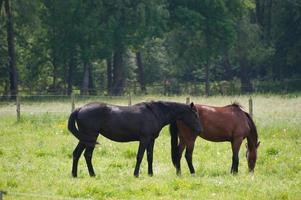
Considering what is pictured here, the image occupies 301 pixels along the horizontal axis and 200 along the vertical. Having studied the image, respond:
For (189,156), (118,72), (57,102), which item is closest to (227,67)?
(118,72)

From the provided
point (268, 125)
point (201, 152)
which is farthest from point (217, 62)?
point (201, 152)

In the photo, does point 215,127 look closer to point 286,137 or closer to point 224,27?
point 286,137

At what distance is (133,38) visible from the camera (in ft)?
172

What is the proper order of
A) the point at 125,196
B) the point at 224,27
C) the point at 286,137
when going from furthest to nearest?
the point at 224,27 → the point at 286,137 → the point at 125,196

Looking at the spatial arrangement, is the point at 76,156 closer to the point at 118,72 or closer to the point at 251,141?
the point at 251,141

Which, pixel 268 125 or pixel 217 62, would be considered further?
pixel 217 62

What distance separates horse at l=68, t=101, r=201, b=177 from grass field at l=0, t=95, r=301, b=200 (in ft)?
1.77

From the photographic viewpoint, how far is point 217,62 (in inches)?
2931

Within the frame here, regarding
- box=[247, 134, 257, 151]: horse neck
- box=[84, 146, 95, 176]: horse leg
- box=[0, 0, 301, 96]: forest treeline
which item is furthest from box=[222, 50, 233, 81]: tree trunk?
box=[84, 146, 95, 176]: horse leg

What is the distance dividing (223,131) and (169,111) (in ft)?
5.28

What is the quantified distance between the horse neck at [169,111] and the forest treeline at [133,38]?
34406 millimetres

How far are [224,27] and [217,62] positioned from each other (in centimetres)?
1827

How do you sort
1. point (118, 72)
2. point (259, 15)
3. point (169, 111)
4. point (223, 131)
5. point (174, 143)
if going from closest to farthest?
point (169, 111)
point (174, 143)
point (223, 131)
point (118, 72)
point (259, 15)

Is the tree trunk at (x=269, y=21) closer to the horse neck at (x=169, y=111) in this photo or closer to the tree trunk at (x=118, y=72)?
the tree trunk at (x=118, y=72)
